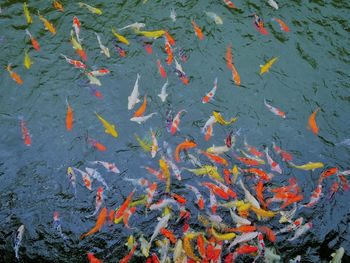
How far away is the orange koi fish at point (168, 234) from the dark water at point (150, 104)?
0.14 meters

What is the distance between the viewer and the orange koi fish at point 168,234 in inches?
154

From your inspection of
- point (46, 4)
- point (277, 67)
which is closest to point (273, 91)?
point (277, 67)

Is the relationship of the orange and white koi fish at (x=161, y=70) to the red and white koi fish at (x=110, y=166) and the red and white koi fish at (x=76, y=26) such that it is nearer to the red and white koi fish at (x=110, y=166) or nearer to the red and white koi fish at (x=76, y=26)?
the red and white koi fish at (x=76, y=26)

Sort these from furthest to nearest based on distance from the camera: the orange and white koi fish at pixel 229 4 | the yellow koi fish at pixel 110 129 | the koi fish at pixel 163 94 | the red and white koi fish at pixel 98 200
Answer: the orange and white koi fish at pixel 229 4 → the koi fish at pixel 163 94 → the yellow koi fish at pixel 110 129 → the red and white koi fish at pixel 98 200


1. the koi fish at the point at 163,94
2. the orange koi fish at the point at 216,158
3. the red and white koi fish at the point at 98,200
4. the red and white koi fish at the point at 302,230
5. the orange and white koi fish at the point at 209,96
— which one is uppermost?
the orange and white koi fish at the point at 209,96

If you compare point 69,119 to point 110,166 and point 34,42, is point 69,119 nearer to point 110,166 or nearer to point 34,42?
point 110,166

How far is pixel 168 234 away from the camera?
393 cm

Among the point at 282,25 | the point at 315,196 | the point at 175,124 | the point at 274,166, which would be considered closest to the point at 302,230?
the point at 315,196

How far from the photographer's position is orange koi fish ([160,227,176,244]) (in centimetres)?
390

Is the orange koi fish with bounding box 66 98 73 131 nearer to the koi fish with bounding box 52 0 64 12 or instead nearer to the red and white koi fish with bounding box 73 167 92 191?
the red and white koi fish with bounding box 73 167 92 191

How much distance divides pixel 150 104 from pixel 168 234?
1.60 metres

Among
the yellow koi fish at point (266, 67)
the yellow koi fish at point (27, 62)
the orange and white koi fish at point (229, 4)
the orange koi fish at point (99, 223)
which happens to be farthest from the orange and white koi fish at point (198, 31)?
the orange koi fish at point (99, 223)

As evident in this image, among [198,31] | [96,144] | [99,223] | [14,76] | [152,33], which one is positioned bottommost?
[99,223]

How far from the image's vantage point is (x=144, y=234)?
3986 mm
